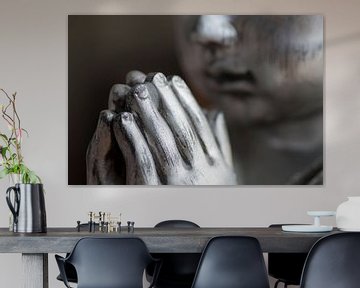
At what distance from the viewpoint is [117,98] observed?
5.61 m

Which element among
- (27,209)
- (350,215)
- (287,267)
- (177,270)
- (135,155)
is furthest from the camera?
(135,155)

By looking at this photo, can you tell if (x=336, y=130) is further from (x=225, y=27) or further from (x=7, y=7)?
(x=7, y=7)

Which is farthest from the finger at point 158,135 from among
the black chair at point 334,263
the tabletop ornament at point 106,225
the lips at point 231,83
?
the black chair at point 334,263

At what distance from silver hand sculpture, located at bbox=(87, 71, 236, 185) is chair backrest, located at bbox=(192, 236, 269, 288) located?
84.9 inches

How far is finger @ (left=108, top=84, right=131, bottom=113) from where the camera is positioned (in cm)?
561

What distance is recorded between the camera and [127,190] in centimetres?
559

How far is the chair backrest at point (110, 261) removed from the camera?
334cm

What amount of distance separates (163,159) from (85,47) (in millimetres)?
1120

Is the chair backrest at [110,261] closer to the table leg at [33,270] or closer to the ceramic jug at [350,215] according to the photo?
the table leg at [33,270]

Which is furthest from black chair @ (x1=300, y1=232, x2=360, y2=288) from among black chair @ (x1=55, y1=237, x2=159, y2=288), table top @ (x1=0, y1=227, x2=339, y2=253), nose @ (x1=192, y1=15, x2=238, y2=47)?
nose @ (x1=192, y1=15, x2=238, y2=47)

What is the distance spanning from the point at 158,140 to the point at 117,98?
1.58ft

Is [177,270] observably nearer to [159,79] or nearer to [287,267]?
[287,267]

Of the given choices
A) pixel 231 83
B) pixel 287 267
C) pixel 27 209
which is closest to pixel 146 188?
pixel 231 83

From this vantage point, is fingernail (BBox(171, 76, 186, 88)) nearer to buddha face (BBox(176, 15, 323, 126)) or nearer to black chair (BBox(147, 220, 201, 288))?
buddha face (BBox(176, 15, 323, 126))
